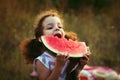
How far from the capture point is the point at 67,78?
2061mm

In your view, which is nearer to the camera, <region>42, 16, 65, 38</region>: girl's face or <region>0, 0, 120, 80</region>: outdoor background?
<region>42, 16, 65, 38</region>: girl's face

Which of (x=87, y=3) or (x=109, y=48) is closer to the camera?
(x=109, y=48)

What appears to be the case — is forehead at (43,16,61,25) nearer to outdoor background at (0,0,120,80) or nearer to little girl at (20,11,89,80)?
little girl at (20,11,89,80)

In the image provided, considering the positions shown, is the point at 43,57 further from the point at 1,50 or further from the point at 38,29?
the point at 1,50

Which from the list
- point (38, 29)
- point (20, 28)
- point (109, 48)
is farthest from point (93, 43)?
point (38, 29)

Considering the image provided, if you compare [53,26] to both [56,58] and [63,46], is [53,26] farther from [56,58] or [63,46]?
[56,58]

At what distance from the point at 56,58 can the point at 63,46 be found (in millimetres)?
177

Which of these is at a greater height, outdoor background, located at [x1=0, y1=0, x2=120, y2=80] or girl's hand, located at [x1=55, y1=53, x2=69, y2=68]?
outdoor background, located at [x1=0, y1=0, x2=120, y2=80]

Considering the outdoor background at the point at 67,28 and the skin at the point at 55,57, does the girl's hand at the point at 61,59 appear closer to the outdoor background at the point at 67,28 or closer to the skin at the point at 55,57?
the skin at the point at 55,57

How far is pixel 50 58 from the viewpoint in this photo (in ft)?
6.60

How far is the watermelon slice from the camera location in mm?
2016

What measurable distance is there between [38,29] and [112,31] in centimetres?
214

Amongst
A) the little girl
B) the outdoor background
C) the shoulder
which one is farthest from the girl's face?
the outdoor background


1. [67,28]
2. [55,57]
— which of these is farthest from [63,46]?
[67,28]
